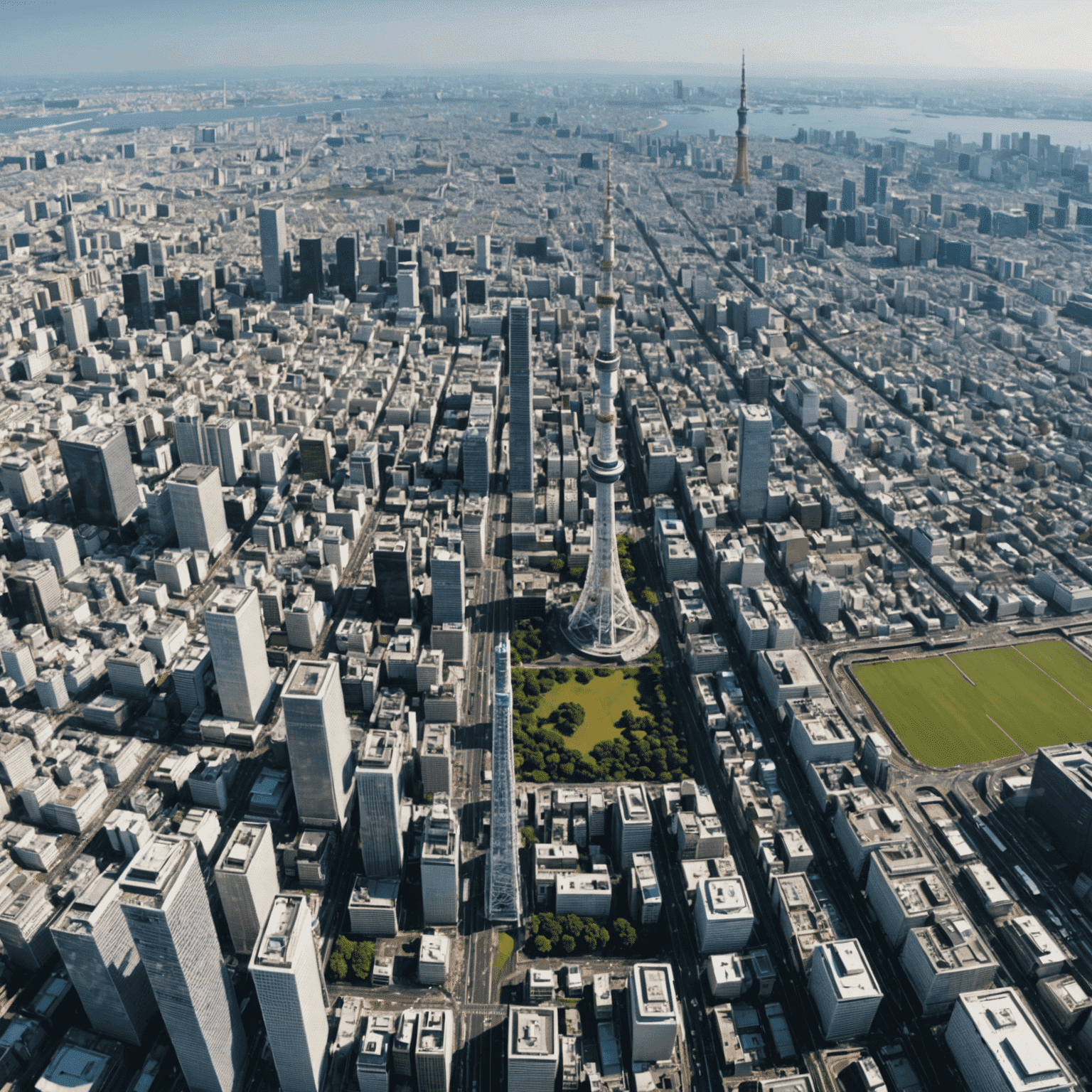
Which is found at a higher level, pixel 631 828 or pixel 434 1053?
pixel 631 828

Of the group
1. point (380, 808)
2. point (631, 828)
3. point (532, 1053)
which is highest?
point (380, 808)

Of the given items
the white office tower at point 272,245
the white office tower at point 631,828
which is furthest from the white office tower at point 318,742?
the white office tower at point 272,245

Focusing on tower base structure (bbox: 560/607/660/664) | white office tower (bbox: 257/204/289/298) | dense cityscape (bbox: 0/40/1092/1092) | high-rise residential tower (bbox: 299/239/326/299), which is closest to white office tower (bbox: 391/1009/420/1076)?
dense cityscape (bbox: 0/40/1092/1092)

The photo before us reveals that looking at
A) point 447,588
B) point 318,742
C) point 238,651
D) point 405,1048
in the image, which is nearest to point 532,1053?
point 405,1048

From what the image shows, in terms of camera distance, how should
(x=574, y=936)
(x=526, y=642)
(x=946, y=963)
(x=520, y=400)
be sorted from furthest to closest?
(x=520, y=400) < (x=526, y=642) < (x=574, y=936) < (x=946, y=963)

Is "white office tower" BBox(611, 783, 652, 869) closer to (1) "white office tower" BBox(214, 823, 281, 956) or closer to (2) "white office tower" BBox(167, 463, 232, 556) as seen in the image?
(1) "white office tower" BBox(214, 823, 281, 956)

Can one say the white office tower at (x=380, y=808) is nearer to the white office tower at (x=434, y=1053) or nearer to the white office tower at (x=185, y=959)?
the white office tower at (x=434, y=1053)

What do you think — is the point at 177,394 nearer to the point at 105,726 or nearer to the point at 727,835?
the point at 105,726

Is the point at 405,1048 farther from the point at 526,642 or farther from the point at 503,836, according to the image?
the point at 526,642
